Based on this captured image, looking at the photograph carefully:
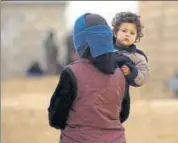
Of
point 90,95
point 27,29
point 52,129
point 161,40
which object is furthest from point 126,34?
point 27,29

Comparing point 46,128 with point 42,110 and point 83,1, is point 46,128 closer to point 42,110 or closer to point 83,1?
point 42,110

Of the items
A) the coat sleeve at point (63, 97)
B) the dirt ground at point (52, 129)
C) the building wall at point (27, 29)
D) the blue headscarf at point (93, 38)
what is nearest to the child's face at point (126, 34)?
the blue headscarf at point (93, 38)

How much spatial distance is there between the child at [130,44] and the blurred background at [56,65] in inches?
155

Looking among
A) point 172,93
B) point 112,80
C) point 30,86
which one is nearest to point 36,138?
point 112,80

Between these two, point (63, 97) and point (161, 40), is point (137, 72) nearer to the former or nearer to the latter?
point (63, 97)

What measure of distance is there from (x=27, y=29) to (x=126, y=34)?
23.6 meters

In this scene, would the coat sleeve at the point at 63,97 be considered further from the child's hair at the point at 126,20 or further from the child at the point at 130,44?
the child's hair at the point at 126,20

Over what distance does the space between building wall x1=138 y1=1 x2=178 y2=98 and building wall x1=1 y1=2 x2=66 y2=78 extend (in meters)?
8.92

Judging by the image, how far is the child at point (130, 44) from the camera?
4.34 meters

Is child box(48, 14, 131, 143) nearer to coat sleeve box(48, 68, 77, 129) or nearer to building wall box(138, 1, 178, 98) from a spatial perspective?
coat sleeve box(48, 68, 77, 129)

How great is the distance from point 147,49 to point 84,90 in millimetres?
14581

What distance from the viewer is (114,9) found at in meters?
21.1

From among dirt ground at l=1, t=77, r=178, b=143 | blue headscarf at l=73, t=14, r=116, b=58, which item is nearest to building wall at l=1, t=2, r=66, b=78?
dirt ground at l=1, t=77, r=178, b=143

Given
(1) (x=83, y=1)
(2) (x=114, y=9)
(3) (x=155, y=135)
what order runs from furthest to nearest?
(1) (x=83, y=1), (2) (x=114, y=9), (3) (x=155, y=135)
